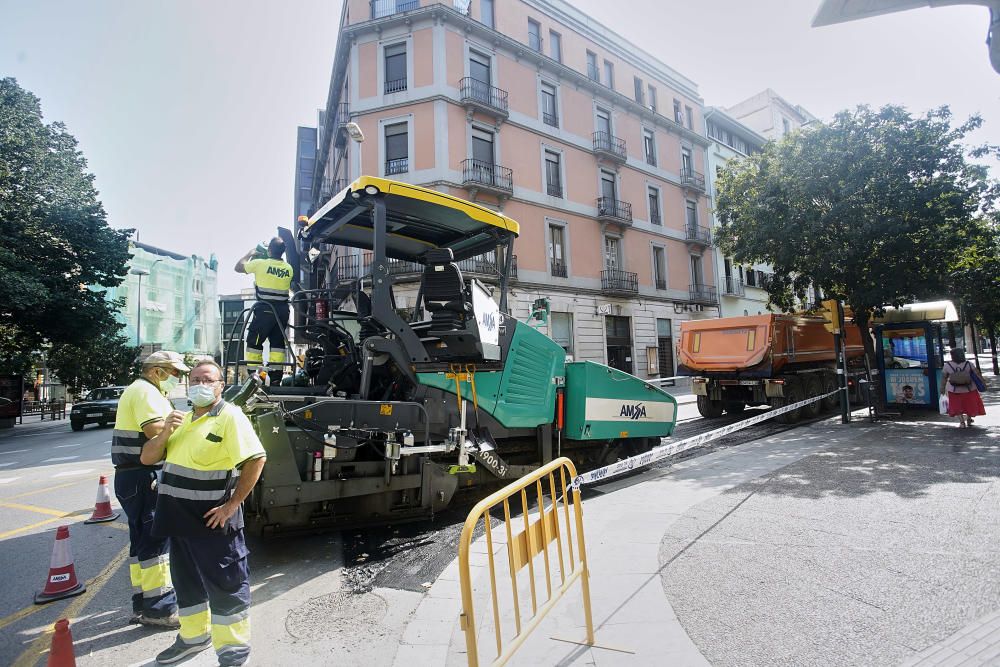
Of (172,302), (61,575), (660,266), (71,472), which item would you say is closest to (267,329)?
(61,575)

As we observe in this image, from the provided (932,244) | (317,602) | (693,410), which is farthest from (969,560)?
(693,410)

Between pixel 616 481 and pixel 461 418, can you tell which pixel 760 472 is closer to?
pixel 616 481

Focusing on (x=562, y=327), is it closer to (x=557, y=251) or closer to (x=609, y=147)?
(x=557, y=251)

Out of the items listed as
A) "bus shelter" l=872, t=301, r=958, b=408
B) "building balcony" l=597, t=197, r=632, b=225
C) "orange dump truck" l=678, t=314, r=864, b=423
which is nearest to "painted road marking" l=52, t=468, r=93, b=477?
"orange dump truck" l=678, t=314, r=864, b=423

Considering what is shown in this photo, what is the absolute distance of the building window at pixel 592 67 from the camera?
26.2 m

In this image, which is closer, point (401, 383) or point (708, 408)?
point (401, 383)

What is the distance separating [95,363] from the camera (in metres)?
26.5

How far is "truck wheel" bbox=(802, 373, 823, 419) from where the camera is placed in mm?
12139

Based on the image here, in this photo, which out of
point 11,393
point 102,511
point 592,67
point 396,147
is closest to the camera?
point 102,511

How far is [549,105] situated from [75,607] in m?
25.0

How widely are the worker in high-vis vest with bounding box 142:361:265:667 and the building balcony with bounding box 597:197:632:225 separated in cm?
2404

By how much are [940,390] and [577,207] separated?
1654cm

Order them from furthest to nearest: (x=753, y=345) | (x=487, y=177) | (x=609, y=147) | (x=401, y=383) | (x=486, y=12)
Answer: (x=609, y=147) → (x=486, y=12) → (x=487, y=177) → (x=753, y=345) → (x=401, y=383)

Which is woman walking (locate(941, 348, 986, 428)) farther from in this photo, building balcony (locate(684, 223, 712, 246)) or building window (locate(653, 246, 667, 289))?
building balcony (locate(684, 223, 712, 246))
